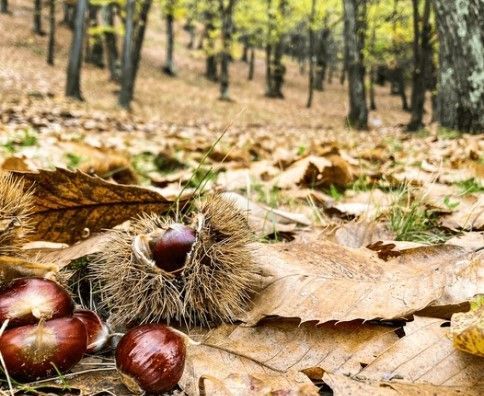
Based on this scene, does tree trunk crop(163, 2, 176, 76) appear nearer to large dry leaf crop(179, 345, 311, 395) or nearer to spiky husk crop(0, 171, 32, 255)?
spiky husk crop(0, 171, 32, 255)

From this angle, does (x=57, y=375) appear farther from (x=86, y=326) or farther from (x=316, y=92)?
(x=316, y=92)

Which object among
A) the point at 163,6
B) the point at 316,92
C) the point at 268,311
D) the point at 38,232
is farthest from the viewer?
the point at 316,92

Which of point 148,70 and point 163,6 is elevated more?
point 163,6

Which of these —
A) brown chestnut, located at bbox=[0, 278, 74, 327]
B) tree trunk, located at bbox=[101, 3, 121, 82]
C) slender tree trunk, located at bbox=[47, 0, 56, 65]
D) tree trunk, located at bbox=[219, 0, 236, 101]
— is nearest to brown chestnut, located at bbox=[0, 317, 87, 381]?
brown chestnut, located at bbox=[0, 278, 74, 327]

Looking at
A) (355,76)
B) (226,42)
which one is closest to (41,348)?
(355,76)

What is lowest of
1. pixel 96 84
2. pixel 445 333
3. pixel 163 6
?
pixel 445 333

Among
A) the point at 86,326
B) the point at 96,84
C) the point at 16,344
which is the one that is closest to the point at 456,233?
the point at 86,326
